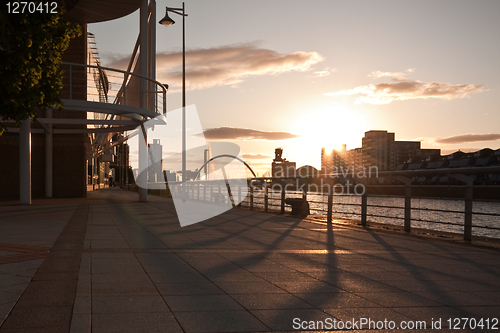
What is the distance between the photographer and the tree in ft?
21.5

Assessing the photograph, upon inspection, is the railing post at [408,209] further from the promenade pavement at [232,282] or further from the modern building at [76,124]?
the modern building at [76,124]

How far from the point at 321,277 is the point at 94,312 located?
2.53 metres

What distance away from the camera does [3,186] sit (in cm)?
2623

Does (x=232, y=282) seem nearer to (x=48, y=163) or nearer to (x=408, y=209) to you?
(x=408, y=209)

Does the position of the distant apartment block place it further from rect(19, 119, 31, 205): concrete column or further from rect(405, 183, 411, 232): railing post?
rect(405, 183, 411, 232): railing post

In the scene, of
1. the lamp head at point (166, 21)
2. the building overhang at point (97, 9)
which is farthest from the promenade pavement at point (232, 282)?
the lamp head at point (166, 21)

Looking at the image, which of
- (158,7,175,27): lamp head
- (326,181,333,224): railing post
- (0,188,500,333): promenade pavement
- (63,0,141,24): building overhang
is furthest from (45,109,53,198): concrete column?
(0,188,500,333): promenade pavement

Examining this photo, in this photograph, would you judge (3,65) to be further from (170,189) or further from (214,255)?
(170,189)

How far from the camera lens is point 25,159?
19625 millimetres

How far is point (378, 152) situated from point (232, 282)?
187936 millimetres

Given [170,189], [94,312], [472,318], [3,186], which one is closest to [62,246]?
[94,312]

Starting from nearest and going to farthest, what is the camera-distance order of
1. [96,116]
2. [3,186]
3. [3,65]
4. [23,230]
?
[3,65]
[23,230]
[3,186]
[96,116]

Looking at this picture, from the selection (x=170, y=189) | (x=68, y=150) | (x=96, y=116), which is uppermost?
(x=96, y=116)

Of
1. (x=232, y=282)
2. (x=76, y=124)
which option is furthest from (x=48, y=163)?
(x=232, y=282)
